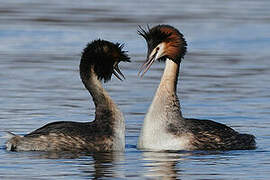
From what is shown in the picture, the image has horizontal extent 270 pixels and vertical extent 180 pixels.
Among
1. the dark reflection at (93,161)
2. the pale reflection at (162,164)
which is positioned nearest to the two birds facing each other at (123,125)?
the dark reflection at (93,161)

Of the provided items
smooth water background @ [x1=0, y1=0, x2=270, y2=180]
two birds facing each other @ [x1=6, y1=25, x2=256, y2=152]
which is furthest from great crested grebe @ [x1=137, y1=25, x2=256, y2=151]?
smooth water background @ [x1=0, y1=0, x2=270, y2=180]

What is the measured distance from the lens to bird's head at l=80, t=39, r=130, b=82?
45.2 ft

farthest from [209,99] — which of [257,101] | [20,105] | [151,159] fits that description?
[151,159]

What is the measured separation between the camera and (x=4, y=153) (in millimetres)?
13391

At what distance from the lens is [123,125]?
13750mm

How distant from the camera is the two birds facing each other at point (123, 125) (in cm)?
1339

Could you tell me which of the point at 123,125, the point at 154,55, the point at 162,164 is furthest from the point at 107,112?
the point at 162,164

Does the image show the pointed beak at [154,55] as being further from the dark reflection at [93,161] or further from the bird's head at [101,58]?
the dark reflection at [93,161]

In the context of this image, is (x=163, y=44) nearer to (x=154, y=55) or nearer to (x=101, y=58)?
(x=154, y=55)

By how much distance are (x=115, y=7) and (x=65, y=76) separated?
34.4ft

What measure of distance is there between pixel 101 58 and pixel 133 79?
19.2 ft

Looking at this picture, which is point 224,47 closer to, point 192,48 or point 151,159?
point 192,48

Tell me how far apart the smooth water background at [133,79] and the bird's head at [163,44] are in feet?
4.12

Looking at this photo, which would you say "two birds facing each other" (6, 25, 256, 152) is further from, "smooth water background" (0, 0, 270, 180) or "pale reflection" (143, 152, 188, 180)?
"pale reflection" (143, 152, 188, 180)
